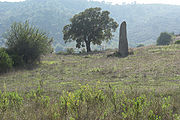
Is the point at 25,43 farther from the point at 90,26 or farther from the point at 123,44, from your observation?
the point at 90,26

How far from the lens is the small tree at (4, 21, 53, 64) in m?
23.2

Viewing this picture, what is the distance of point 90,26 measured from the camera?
45.1 m

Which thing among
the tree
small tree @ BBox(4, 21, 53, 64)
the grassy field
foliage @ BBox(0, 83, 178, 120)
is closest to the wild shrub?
foliage @ BBox(0, 83, 178, 120)

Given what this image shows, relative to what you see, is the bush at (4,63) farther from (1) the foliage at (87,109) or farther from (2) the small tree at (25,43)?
(1) the foliage at (87,109)

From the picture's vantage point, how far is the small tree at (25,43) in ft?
76.0

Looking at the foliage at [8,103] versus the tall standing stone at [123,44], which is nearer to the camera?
the foliage at [8,103]

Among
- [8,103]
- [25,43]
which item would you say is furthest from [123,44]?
[8,103]

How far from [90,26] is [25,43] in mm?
23895

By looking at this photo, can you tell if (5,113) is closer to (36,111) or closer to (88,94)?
(36,111)

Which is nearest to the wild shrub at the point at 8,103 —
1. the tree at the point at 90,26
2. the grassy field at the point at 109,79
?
the grassy field at the point at 109,79

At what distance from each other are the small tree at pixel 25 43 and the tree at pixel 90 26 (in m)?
21.7

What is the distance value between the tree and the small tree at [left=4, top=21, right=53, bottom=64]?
21.7 m

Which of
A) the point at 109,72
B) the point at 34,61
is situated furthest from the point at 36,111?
the point at 34,61

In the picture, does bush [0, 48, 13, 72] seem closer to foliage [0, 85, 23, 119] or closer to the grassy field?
the grassy field
